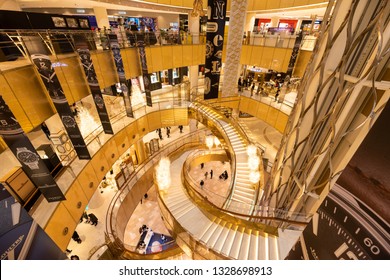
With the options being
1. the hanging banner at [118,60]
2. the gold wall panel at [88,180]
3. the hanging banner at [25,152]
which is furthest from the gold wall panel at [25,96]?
the hanging banner at [118,60]

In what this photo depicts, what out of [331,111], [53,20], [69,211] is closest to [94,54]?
[53,20]

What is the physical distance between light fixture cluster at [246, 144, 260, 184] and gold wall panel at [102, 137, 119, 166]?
8245mm

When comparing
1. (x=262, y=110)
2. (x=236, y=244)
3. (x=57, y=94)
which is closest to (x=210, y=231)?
(x=236, y=244)

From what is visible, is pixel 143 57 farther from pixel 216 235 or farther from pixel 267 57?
pixel 216 235

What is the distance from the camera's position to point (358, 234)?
6.01 feet

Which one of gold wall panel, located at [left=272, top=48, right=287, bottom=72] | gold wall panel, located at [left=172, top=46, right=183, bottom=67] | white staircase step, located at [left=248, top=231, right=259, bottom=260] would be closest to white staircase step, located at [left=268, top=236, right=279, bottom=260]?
white staircase step, located at [left=248, top=231, right=259, bottom=260]

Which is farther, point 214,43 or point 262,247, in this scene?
point 214,43

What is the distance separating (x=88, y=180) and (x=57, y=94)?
430 centimetres

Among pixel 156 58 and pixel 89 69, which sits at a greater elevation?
pixel 89 69

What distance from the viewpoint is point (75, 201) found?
8094 millimetres

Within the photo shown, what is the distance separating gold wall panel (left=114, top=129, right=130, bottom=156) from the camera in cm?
1193

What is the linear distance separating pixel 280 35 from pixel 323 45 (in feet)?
40.6

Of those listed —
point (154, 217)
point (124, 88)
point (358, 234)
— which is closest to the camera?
point (358, 234)

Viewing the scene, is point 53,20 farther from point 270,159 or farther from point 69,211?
point 270,159
